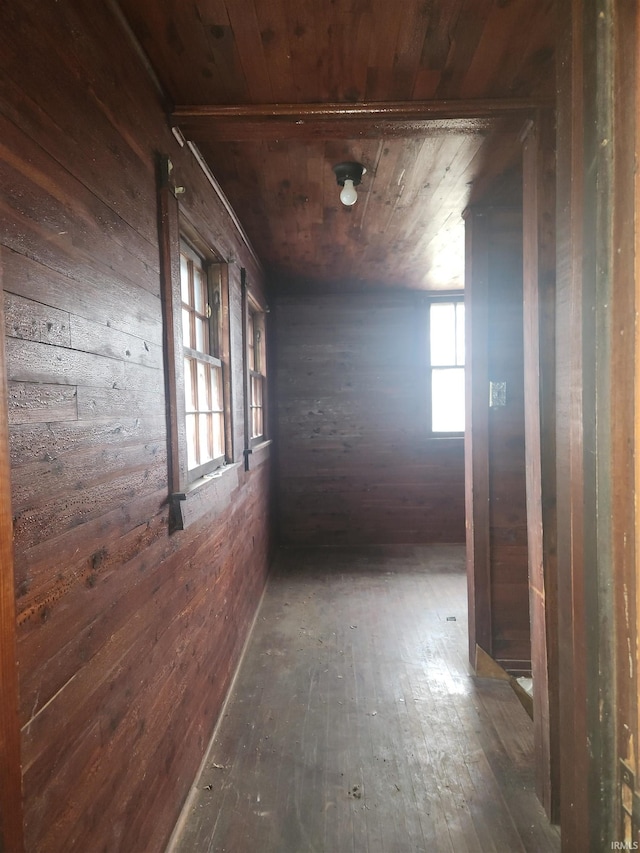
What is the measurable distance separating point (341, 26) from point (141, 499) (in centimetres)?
149

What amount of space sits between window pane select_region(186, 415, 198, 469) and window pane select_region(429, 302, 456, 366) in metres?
3.39

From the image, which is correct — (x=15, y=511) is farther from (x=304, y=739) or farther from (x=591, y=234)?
(x=304, y=739)

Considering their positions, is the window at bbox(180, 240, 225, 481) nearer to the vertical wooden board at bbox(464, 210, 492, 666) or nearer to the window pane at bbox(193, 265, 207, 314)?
the window pane at bbox(193, 265, 207, 314)

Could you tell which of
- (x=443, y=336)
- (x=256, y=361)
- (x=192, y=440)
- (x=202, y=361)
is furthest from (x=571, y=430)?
(x=443, y=336)

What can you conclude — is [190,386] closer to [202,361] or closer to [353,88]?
[202,361]

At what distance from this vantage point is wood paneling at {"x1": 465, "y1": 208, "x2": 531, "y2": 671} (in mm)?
2504

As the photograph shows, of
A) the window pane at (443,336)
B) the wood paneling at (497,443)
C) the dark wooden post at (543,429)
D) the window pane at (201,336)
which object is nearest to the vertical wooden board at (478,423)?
the wood paneling at (497,443)

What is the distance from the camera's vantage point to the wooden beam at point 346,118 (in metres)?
1.66

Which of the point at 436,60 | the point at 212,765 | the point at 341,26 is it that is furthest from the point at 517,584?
the point at 341,26

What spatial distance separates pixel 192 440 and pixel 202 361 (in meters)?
0.40

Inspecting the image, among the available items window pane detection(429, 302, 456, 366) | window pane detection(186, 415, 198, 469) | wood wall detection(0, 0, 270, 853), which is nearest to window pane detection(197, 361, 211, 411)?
window pane detection(186, 415, 198, 469)

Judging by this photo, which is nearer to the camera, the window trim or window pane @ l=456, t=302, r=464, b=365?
the window trim

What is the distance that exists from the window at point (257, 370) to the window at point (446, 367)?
184 cm

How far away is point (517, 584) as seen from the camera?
2.55 metres
